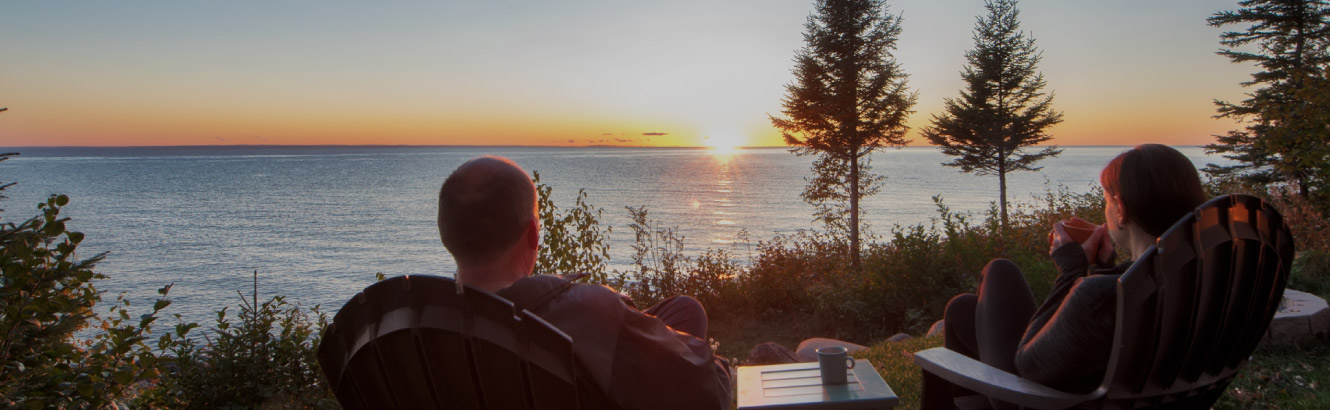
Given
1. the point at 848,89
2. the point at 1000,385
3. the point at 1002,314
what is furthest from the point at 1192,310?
the point at 848,89

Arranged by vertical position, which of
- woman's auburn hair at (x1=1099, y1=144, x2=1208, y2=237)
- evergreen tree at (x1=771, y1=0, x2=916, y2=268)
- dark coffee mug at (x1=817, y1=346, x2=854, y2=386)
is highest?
evergreen tree at (x1=771, y1=0, x2=916, y2=268)

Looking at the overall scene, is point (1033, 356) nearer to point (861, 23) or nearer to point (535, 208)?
point (535, 208)

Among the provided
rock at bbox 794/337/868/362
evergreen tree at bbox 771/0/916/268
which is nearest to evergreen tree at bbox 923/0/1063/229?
evergreen tree at bbox 771/0/916/268

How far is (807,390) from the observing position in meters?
2.76

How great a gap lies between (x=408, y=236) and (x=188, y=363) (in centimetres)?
2228

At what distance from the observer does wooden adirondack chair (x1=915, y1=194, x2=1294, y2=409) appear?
1925 millimetres

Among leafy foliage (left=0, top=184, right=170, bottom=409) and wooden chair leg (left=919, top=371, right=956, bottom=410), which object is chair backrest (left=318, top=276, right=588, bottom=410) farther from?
wooden chair leg (left=919, top=371, right=956, bottom=410)

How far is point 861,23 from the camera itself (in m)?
21.6

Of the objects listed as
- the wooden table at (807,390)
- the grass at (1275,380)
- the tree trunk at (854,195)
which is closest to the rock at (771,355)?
the grass at (1275,380)

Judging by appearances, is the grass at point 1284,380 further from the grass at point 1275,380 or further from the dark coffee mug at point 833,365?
the dark coffee mug at point 833,365

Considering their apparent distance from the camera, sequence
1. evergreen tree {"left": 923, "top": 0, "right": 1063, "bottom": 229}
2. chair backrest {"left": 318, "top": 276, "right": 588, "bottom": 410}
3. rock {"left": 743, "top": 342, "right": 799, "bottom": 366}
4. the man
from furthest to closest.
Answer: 1. evergreen tree {"left": 923, "top": 0, "right": 1063, "bottom": 229}
2. rock {"left": 743, "top": 342, "right": 799, "bottom": 366}
3. the man
4. chair backrest {"left": 318, "top": 276, "right": 588, "bottom": 410}

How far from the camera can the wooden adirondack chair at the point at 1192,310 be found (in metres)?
1.92

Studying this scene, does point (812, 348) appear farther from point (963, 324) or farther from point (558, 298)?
point (558, 298)

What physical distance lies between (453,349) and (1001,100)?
30868 mm
